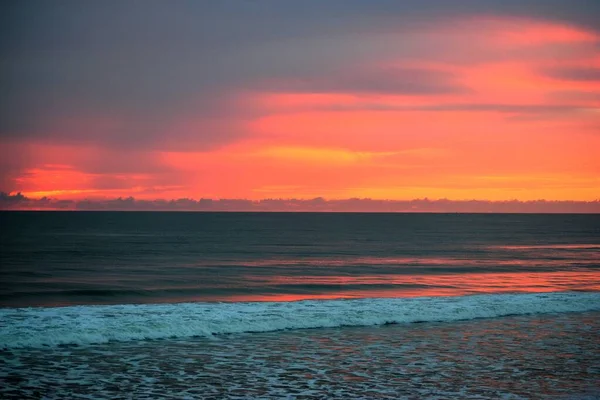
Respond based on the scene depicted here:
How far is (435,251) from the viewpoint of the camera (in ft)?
236

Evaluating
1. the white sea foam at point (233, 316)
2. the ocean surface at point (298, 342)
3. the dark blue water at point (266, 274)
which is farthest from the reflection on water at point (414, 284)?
the white sea foam at point (233, 316)

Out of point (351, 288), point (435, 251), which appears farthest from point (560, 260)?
point (351, 288)

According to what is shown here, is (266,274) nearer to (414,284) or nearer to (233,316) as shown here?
(414,284)

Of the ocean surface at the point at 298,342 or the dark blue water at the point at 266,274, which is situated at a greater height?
the ocean surface at the point at 298,342

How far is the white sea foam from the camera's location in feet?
59.9

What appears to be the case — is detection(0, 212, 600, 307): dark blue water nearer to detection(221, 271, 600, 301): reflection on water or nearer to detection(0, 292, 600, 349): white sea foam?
detection(221, 271, 600, 301): reflection on water

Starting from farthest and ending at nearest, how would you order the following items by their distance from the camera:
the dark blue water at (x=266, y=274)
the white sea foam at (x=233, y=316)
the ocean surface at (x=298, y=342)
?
the dark blue water at (x=266, y=274) → the white sea foam at (x=233, y=316) → the ocean surface at (x=298, y=342)

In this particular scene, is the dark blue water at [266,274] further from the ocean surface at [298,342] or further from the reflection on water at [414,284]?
the ocean surface at [298,342]

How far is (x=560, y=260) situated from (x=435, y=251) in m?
16.3

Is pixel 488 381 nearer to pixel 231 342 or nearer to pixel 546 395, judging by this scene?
pixel 546 395

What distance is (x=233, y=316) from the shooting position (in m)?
21.4

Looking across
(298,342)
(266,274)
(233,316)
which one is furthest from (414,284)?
(298,342)

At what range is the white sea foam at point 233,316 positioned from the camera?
18.3 meters

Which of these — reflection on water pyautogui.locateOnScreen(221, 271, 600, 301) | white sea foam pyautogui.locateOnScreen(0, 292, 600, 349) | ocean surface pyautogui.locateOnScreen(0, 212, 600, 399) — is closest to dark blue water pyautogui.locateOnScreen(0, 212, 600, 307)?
reflection on water pyautogui.locateOnScreen(221, 271, 600, 301)
